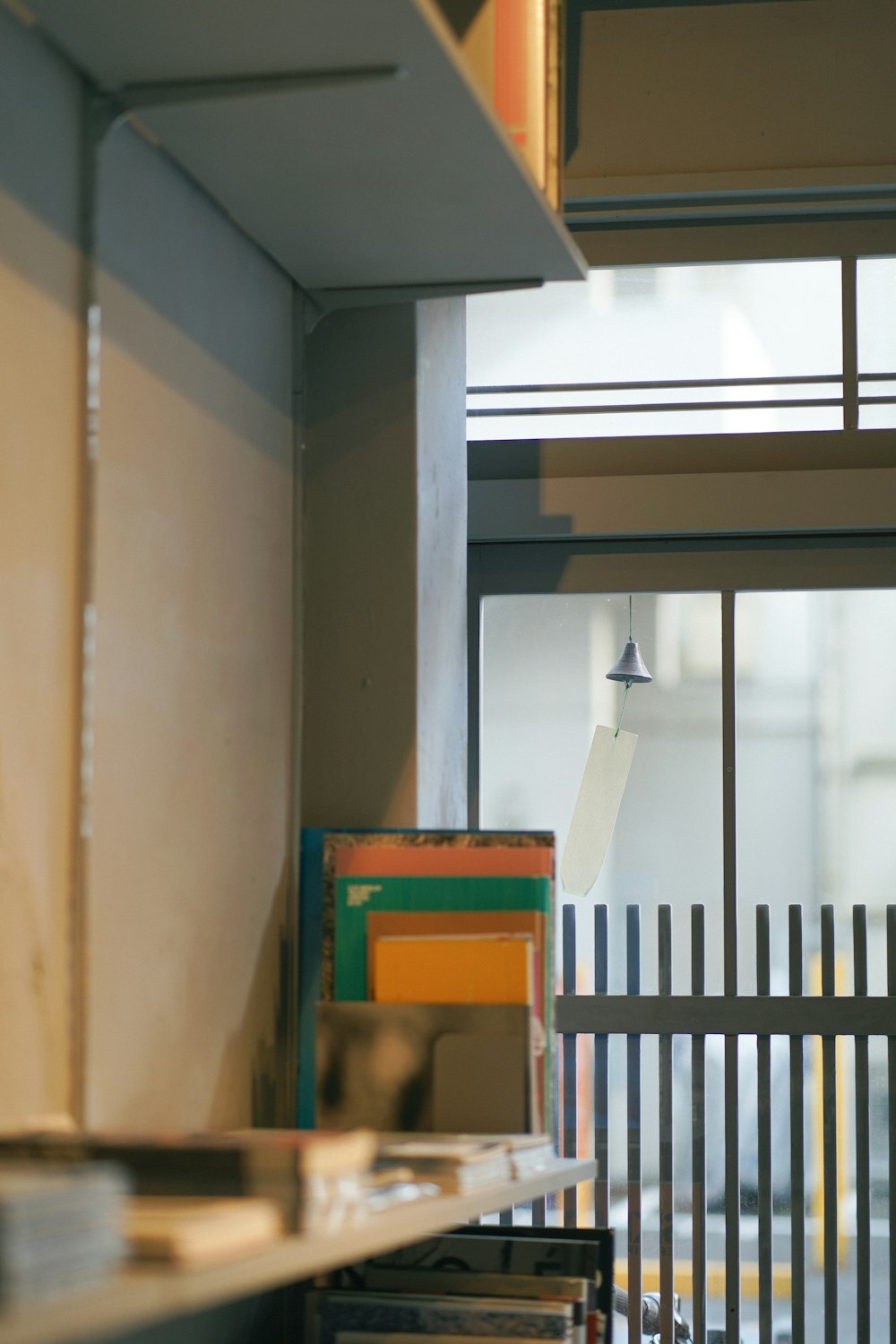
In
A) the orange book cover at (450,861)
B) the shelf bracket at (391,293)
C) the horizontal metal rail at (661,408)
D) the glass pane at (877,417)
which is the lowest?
the orange book cover at (450,861)

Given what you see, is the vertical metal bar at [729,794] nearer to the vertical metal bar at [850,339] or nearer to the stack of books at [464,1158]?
the vertical metal bar at [850,339]

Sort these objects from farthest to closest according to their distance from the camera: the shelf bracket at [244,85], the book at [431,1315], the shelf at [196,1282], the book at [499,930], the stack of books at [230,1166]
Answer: the book at [499,930] < the book at [431,1315] < the shelf bracket at [244,85] < the stack of books at [230,1166] < the shelf at [196,1282]

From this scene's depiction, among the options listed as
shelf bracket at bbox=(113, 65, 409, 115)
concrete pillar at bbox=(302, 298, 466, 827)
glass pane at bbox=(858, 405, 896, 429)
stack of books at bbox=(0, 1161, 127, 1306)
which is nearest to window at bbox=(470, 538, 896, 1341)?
glass pane at bbox=(858, 405, 896, 429)

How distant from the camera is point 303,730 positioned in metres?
2.02

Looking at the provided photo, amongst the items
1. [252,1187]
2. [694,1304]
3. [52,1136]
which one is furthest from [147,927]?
[694,1304]

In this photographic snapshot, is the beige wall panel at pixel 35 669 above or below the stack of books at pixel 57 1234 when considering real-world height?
above

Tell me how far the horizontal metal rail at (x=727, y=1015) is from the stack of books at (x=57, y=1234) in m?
1.87

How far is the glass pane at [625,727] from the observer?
266 centimetres

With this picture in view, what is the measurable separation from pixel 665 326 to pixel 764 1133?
1.42m

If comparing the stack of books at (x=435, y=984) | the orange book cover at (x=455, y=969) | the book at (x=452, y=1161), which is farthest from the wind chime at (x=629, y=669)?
the book at (x=452, y=1161)

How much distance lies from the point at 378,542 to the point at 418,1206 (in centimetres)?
104

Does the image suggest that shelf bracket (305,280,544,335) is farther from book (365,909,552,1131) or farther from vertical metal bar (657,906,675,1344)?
vertical metal bar (657,906,675,1344)

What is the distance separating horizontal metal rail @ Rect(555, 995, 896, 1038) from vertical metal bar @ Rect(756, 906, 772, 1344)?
1.4 inches

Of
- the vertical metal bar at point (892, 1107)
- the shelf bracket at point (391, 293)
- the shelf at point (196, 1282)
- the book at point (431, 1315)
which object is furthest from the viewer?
the vertical metal bar at point (892, 1107)
